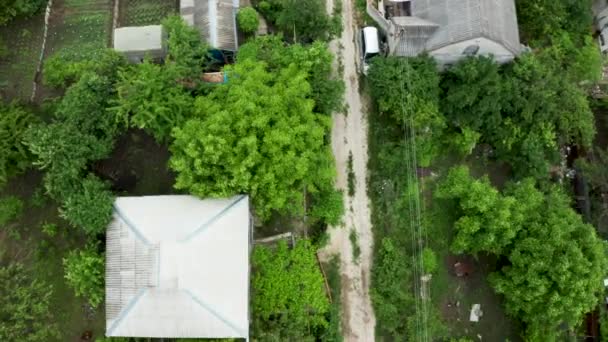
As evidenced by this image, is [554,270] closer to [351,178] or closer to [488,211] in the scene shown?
[488,211]

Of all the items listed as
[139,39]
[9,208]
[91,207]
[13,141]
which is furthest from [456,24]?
[9,208]

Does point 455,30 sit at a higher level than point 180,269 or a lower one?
higher

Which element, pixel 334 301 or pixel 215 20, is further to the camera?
pixel 215 20

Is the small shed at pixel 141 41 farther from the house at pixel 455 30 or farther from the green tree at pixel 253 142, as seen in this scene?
the house at pixel 455 30

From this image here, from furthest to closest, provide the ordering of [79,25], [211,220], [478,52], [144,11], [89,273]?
[144,11]
[79,25]
[478,52]
[89,273]
[211,220]

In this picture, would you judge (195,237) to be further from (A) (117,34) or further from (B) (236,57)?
(A) (117,34)

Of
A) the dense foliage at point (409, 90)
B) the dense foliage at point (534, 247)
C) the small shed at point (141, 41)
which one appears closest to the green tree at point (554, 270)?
the dense foliage at point (534, 247)

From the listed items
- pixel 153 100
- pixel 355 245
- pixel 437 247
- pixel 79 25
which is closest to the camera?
pixel 153 100
